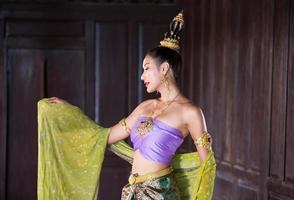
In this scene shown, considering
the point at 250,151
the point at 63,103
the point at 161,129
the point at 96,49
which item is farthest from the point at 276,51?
the point at 96,49

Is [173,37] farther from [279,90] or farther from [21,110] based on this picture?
[21,110]

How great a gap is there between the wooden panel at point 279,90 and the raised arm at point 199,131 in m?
0.88

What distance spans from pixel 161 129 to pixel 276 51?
3.72ft

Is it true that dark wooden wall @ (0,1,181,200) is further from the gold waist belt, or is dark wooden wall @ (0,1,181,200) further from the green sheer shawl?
the gold waist belt

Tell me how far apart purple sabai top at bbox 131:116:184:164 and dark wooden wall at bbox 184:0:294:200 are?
3.03 ft

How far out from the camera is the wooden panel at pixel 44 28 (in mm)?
4816

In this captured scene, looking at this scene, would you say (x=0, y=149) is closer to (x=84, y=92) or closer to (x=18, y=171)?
(x=18, y=171)

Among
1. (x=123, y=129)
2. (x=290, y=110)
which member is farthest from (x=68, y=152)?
(x=290, y=110)

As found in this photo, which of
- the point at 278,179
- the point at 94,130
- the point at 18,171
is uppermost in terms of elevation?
the point at 94,130

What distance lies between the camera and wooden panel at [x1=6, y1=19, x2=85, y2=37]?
4816mm

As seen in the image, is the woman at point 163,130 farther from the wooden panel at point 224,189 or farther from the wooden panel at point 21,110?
the wooden panel at point 21,110

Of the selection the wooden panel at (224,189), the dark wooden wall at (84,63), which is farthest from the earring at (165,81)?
the dark wooden wall at (84,63)

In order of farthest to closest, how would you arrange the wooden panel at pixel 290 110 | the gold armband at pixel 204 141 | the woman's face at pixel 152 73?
1. the wooden panel at pixel 290 110
2. the woman's face at pixel 152 73
3. the gold armband at pixel 204 141

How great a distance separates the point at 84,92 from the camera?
492 cm
